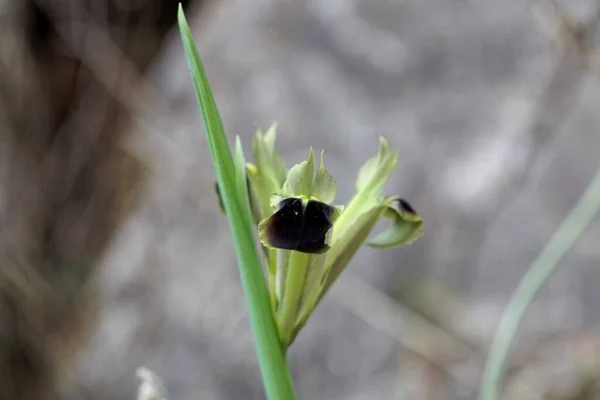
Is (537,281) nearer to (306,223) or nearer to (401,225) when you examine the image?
(401,225)

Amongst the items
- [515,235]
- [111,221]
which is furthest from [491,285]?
[111,221]

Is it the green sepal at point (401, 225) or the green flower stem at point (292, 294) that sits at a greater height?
the green sepal at point (401, 225)

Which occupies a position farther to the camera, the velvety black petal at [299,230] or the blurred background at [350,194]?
the blurred background at [350,194]

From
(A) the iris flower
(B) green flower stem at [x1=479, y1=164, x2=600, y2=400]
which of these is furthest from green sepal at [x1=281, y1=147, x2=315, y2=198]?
(B) green flower stem at [x1=479, y1=164, x2=600, y2=400]

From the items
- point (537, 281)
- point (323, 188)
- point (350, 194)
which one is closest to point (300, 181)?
point (323, 188)

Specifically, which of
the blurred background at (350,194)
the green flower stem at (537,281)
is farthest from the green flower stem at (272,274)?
the blurred background at (350,194)

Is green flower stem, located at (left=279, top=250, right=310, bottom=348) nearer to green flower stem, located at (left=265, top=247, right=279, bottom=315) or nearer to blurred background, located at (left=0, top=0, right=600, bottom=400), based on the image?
green flower stem, located at (left=265, top=247, right=279, bottom=315)

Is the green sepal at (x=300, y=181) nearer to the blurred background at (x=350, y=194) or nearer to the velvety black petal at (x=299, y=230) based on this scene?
the velvety black petal at (x=299, y=230)

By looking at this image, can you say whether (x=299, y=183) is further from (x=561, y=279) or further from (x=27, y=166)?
(x=27, y=166)
